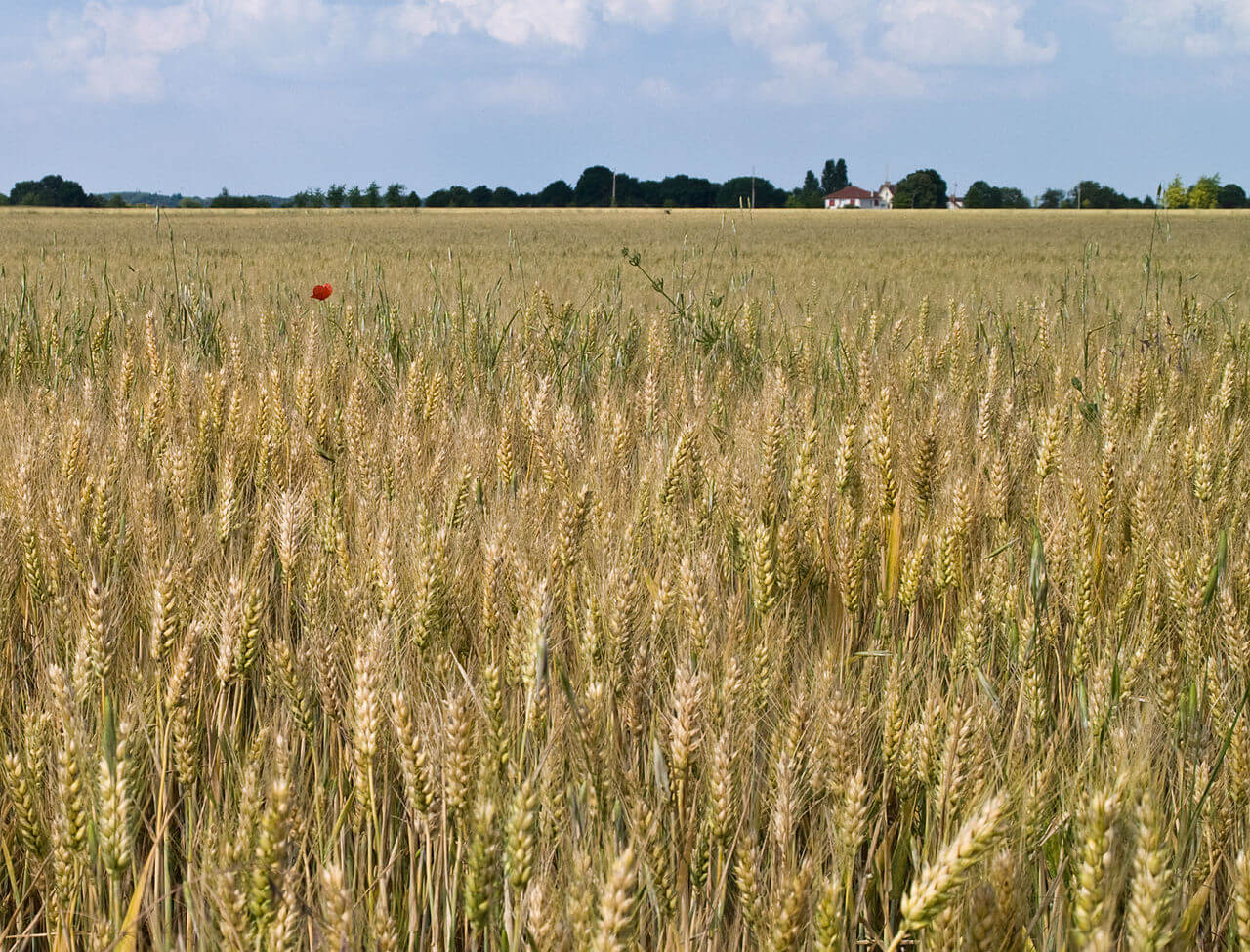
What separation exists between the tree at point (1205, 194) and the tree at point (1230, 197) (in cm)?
38

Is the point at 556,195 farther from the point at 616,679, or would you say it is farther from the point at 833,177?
the point at 616,679

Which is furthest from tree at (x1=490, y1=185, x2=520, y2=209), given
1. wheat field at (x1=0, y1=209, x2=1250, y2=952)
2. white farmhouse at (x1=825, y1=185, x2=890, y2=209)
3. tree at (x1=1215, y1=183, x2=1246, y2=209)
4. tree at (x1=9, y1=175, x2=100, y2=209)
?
wheat field at (x1=0, y1=209, x2=1250, y2=952)

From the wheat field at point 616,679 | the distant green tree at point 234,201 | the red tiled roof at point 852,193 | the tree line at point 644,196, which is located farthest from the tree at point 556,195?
the wheat field at point 616,679


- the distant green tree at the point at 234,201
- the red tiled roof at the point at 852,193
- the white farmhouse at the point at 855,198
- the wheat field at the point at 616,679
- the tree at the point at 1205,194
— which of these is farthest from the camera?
the red tiled roof at the point at 852,193

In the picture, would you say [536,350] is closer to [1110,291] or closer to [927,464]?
[927,464]

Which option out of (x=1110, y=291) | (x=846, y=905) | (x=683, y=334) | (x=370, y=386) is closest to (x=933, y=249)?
(x=1110, y=291)

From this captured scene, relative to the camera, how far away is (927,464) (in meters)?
1.72

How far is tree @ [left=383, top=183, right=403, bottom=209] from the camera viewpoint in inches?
2557

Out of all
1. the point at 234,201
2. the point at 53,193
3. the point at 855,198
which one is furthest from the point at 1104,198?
the point at 53,193

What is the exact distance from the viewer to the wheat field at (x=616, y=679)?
0.81 meters

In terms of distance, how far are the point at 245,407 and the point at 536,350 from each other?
4.12 ft

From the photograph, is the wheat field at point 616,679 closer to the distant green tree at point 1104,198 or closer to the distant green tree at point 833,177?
the distant green tree at point 1104,198

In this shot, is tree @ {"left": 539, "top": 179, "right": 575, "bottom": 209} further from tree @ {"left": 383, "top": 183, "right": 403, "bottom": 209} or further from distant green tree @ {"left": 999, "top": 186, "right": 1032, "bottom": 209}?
distant green tree @ {"left": 999, "top": 186, "right": 1032, "bottom": 209}

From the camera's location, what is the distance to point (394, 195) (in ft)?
216
